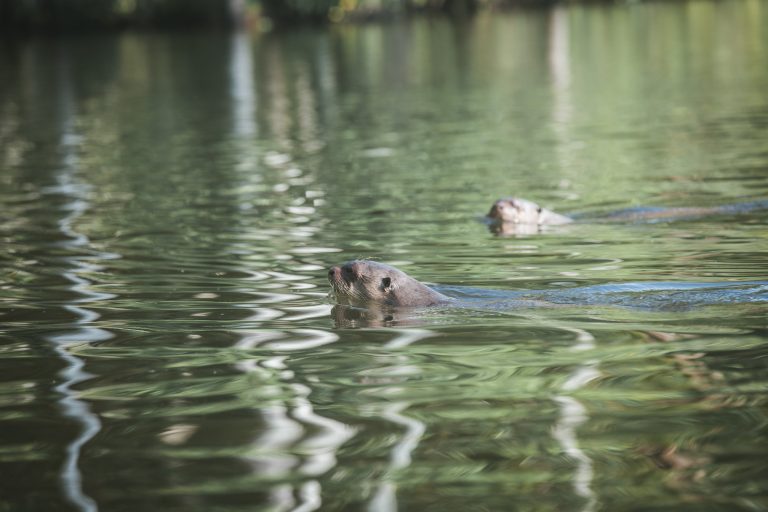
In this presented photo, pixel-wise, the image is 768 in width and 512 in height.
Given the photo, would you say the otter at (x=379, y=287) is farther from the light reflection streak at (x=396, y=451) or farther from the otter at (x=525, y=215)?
the otter at (x=525, y=215)

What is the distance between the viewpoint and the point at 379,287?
29.2 ft

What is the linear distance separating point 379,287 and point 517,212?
13.3ft

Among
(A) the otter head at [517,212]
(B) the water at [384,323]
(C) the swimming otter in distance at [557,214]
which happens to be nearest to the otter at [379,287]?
(B) the water at [384,323]

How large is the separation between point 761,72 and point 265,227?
20769 millimetres

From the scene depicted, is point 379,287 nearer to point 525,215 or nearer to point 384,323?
point 384,323

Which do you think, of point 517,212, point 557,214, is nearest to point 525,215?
point 517,212

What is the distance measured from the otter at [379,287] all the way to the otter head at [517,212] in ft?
12.4

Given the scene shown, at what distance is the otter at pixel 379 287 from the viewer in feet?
29.1

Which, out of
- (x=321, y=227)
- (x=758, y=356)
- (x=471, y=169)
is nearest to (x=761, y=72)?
(x=471, y=169)

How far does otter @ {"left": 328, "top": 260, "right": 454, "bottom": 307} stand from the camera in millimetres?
8883

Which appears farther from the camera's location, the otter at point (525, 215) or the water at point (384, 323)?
the otter at point (525, 215)

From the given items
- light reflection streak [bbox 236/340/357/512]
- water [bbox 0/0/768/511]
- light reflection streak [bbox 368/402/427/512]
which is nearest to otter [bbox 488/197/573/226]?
water [bbox 0/0/768/511]

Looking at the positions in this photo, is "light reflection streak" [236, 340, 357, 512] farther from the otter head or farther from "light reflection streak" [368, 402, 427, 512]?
the otter head

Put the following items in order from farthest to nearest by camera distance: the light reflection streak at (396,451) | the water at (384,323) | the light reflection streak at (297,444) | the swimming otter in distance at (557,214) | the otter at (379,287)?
the swimming otter in distance at (557,214), the otter at (379,287), the water at (384,323), the light reflection streak at (297,444), the light reflection streak at (396,451)
